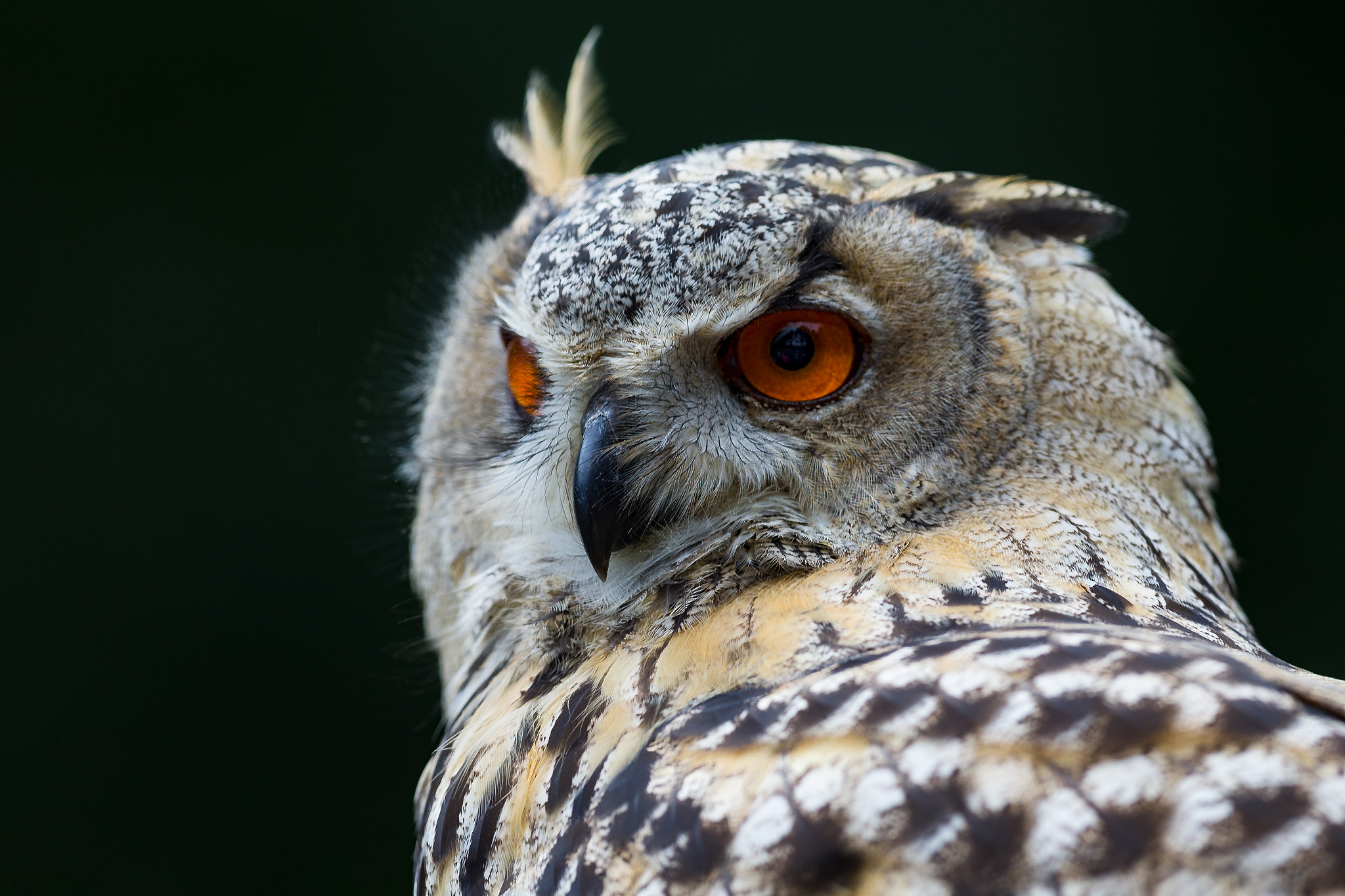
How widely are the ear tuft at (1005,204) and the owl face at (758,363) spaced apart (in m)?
0.01

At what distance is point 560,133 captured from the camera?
6.15ft

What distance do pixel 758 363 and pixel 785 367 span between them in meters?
0.03

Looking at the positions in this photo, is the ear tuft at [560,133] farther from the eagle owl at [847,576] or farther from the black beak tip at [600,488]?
the black beak tip at [600,488]

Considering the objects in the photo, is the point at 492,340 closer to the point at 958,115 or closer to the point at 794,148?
the point at 794,148

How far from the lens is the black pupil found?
1.20 meters

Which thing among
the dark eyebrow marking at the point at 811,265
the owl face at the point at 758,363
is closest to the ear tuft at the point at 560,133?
the owl face at the point at 758,363

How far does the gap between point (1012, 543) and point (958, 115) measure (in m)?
2.28

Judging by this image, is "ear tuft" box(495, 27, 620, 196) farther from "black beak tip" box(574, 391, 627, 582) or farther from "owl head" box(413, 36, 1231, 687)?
"black beak tip" box(574, 391, 627, 582)

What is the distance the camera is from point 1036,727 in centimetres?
87

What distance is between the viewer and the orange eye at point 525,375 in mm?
1367

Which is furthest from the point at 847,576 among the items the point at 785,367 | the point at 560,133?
the point at 560,133

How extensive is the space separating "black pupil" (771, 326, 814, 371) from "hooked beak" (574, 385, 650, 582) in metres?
0.18

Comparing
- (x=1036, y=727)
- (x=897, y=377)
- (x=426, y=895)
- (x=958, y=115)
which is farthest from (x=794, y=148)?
(x=958, y=115)

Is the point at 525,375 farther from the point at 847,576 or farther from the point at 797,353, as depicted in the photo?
the point at 847,576
